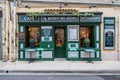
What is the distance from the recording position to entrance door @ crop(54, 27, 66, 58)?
17.8m

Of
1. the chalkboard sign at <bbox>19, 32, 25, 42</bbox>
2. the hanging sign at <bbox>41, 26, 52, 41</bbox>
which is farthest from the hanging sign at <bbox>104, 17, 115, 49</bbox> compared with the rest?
the chalkboard sign at <bbox>19, 32, 25, 42</bbox>

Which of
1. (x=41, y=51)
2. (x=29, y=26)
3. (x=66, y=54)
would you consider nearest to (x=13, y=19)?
(x=29, y=26)

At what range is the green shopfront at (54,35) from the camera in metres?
17.0

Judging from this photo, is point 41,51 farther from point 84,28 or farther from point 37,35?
point 84,28

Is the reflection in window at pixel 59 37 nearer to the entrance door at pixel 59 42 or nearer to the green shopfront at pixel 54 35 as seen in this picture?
the entrance door at pixel 59 42

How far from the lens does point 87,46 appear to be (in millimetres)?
17203

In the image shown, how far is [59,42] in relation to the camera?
17.8 meters

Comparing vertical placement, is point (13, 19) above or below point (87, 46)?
above

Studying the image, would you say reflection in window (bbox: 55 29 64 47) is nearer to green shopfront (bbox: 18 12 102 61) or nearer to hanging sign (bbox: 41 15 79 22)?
green shopfront (bbox: 18 12 102 61)

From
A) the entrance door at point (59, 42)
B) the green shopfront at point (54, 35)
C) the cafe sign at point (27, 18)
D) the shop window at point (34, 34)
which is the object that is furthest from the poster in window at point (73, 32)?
the cafe sign at point (27, 18)

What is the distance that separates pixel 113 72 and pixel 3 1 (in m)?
7.91

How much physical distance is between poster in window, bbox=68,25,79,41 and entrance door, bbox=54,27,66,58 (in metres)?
0.58

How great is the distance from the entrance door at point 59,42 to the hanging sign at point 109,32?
2.61 metres

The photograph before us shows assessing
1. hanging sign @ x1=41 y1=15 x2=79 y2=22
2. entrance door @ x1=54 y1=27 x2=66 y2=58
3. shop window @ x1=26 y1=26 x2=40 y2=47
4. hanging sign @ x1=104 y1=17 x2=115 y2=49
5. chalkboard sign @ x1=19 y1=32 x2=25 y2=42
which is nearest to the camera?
hanging sign @ x1=41 y1=15 x2=79 y2=22
